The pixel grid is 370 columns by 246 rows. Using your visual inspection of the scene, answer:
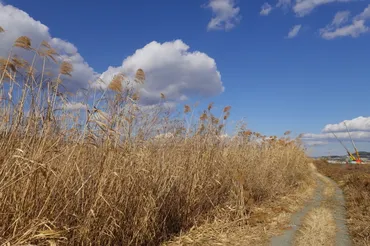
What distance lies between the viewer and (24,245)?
7.61ft

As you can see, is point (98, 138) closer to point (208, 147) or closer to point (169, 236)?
point (169, 236)

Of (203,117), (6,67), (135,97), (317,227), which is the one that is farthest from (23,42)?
(317,227)

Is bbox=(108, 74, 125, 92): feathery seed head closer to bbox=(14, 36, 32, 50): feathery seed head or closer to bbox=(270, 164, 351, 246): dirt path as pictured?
bbox=(14, 36, 32, 50): feathery seed head

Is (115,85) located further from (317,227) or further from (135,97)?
(317,227)

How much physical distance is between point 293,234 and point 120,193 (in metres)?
3.98

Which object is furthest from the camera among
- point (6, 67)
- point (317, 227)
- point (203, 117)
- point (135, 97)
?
point (203, 117)

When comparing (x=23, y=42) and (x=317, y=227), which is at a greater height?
(x=23, y=42)

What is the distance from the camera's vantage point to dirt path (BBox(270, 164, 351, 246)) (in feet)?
19.5

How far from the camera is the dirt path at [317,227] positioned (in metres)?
5.94

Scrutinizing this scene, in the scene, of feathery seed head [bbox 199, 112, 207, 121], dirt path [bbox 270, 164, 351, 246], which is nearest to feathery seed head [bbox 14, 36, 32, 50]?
feathery seed head [bbox 199, 112, 207, 121]

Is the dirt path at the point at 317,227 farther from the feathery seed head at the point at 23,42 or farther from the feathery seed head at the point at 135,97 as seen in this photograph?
the feathery seed head at the point at 23,42

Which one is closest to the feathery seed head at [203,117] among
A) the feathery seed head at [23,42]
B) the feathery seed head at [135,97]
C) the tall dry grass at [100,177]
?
the tall dry grass at [100,177]

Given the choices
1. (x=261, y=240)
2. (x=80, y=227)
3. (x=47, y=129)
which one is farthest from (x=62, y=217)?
(x=261, y=240)

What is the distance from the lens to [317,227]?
6938 millimetres
